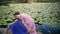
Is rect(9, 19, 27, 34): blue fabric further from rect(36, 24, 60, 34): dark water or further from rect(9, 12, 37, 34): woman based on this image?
rect(36, 24, 60, 34): dark water

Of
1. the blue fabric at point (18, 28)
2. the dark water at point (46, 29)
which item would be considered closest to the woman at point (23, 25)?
the blue fabric at point (18, 28)

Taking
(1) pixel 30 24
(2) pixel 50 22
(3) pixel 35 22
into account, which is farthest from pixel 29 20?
(2) pixel 50 22

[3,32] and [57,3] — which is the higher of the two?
[57,3]

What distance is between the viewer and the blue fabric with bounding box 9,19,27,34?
3.51 m

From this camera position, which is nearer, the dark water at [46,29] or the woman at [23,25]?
the woman at [23,25]

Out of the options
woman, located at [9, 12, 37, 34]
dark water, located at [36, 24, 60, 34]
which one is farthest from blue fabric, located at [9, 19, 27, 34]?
dark water, located at [36, 24, 60, 34]

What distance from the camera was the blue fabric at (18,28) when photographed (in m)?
3.51

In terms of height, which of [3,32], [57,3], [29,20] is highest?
[57,3]

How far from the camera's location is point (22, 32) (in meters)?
3.53

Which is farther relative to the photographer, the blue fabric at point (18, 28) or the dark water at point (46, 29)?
the dark water at point (46, 29)

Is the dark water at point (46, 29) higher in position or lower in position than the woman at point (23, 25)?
lower

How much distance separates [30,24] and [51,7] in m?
0.66

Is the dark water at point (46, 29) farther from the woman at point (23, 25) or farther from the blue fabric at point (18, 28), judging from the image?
the blue fabric at point (18, 28)

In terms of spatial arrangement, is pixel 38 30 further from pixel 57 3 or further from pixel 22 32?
pixel 57 3
